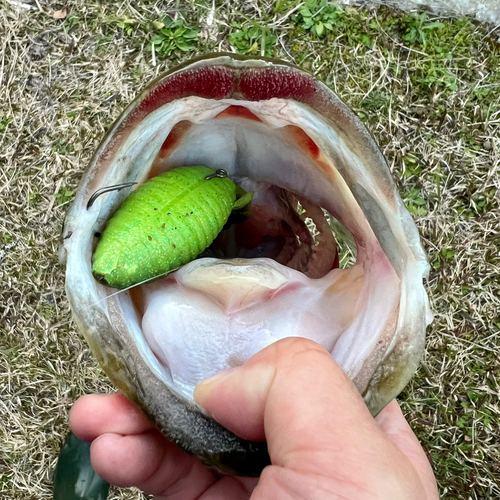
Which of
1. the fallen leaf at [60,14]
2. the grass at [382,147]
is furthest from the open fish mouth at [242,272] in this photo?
the fallen leaf at [60,14]

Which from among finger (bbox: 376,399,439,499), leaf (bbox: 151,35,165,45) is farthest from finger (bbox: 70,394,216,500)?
leaf (bbox: 151,35,165,45)

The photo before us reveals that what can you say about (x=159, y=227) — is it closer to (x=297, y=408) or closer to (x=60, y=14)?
(x=297, y=408)

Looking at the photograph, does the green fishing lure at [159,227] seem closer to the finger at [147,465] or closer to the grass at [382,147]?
the finger at [147,465]

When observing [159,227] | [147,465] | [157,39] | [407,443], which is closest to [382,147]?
[157,39]

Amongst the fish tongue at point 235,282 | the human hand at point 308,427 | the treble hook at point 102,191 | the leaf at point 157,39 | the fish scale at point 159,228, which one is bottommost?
the fish tongue at point 235,282

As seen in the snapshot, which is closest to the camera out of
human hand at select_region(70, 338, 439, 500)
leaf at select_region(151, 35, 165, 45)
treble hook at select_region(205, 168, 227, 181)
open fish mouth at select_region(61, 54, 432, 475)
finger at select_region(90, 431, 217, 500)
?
human hand at select_region(70, 338, 439, 500)

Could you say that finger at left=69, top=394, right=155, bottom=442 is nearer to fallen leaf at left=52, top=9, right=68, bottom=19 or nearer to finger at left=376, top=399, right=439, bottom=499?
finger at left=376, top=399, right=439, bottom=499
